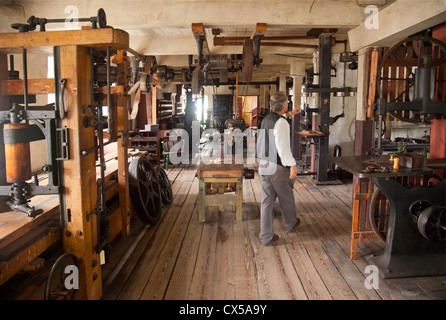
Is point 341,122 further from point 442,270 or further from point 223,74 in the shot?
point 442,270

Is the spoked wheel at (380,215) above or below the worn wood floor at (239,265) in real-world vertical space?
above

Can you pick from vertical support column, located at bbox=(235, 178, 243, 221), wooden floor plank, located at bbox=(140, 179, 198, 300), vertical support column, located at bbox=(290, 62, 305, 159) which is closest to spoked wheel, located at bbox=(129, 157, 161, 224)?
wooden floor plank, located at bbox=(140, 179, 198, 300)

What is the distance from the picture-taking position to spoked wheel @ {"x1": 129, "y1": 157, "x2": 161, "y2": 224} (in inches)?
169

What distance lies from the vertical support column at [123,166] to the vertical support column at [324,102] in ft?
13.2

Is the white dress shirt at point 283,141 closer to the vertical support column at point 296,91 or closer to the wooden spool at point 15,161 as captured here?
the wooden spool at point 15,161

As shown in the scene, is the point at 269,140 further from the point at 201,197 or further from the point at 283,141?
the point at 201,197

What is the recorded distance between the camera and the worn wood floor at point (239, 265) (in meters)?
2.94

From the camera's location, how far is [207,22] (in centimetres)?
528

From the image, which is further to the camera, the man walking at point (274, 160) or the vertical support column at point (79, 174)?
the man walking at point (274, 160)

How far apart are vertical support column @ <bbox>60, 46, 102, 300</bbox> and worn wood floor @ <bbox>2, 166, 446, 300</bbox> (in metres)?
0.29

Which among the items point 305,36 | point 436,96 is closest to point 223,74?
point 305,36

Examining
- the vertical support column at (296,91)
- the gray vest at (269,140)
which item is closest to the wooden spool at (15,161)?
the gray vest at (269,140)

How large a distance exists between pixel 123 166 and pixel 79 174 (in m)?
1.58

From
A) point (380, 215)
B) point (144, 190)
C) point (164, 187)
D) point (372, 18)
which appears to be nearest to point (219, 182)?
point (144, 190)
